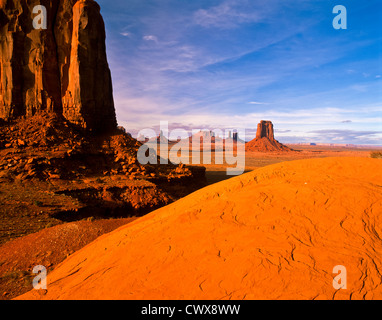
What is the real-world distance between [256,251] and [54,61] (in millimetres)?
23381

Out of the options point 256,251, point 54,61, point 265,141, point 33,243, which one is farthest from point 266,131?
point 256,251

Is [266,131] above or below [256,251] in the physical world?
above

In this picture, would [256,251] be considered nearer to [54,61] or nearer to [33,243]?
[33,243]

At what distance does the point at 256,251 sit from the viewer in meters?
3.69

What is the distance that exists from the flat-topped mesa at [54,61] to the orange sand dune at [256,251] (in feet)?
60.8

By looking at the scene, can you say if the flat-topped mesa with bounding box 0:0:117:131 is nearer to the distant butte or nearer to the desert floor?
the desert floor

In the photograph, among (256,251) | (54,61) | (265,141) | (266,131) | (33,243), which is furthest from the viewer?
(266,131)

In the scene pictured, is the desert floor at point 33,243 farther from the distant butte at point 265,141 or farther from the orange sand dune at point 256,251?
the distant butte at point 265,141

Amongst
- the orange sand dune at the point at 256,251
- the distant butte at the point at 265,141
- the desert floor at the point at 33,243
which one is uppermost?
the distant butte at the point at 265,141

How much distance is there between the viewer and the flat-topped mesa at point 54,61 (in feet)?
61.2

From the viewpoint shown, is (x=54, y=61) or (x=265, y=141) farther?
(x=265, y=141)

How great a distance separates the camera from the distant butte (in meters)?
98.8

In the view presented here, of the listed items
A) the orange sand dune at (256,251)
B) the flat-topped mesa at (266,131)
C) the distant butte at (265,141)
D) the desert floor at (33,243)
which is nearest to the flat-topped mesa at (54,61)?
the desert floor at (33,243)

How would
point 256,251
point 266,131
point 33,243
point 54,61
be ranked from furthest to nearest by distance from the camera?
point 266,131 < point 54,61 < point 33,243 < point 256,251
